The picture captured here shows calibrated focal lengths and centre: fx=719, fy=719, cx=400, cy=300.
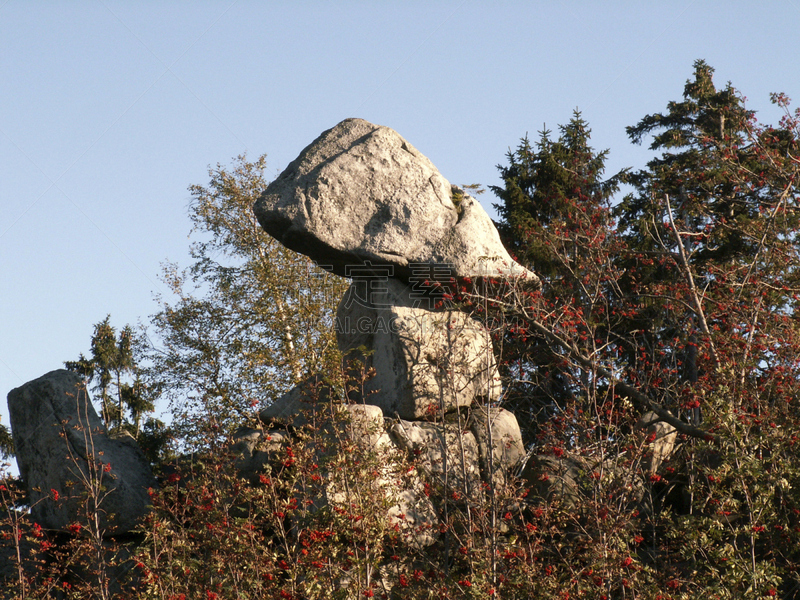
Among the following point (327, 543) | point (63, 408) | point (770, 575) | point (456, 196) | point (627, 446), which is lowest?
point (770, 575)

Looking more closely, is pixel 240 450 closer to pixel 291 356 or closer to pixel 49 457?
pixel 49 457

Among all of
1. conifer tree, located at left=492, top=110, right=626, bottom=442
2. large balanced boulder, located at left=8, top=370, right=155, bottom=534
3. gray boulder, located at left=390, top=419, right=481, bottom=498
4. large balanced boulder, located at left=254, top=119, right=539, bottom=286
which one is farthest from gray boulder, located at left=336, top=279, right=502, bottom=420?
conifer tree, located at left=492, top=110, right=626, bottom=442

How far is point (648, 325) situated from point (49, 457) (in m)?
11.3

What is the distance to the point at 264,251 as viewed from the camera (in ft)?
58.4

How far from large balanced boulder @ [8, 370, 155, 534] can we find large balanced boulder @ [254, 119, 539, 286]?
3933 millimetres

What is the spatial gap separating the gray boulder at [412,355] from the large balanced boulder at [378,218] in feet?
1.53

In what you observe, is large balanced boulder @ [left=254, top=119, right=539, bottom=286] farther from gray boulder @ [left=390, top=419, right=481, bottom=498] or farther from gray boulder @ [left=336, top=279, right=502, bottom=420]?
gray boulder @ [left=390, top=419, right=481, bottom=498]

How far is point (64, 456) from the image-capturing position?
10.3m

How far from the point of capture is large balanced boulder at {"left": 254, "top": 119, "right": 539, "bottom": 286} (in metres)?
8.96

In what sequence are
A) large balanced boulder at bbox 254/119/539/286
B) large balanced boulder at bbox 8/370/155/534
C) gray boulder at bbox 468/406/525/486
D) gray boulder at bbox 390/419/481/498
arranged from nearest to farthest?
gray boulder at bbox 390/419/481/498 < gray boulder at bbox 468/406/525/486 < large balanced boulder at bbox 254/119/539/286 < large balanced boulder at bbox 8/370/155/534

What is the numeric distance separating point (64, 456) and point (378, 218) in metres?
5.72

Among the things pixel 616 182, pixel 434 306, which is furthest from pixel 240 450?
pixel 616 182

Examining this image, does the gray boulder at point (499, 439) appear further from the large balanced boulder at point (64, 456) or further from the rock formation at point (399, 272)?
the large balanced boulder at point (64, 456)

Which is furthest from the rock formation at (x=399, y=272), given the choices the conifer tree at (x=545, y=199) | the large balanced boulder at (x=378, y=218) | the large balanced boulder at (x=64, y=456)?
the conifer tree at (x=545, y=199)
